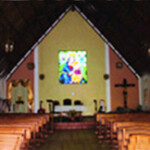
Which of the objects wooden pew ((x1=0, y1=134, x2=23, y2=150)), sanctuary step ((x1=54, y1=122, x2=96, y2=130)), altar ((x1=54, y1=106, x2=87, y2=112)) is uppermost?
altar ((x1=54, y1=106, x2=87, y2=112))

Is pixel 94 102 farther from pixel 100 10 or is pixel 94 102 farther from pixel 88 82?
pixel 100 10

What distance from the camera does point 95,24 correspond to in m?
16.2

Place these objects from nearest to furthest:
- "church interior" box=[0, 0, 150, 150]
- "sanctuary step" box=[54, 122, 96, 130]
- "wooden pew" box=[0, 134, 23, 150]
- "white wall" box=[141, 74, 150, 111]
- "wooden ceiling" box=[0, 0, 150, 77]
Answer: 1. "wooden pew" box=[0, 134, 23, 150]
2. "wooden ceiling" box=[0, 0, 150, 77]
3. "sanctuary step" box=[54, 122, 96, 130]
4. "white wall" box=[141, 74, 150, 111]
5. "church interior" box=[0, 0, 150, 150]

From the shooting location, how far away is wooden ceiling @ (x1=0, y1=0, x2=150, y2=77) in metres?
11.2

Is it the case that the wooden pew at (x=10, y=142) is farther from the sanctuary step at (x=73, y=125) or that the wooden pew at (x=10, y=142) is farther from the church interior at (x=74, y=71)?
the church interior at (x=74, y=71)

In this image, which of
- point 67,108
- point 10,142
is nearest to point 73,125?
point 67,108

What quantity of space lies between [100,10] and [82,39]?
3.32 m

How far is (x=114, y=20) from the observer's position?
13430 mm

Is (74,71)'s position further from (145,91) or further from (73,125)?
(73,125)

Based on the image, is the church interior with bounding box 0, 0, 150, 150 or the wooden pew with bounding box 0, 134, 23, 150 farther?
the church interior with bounding box 0, 0, 150, 150

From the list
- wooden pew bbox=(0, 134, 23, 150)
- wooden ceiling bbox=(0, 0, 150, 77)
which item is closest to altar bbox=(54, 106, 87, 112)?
wooden ceiling bbox=(0, 0, 150, 77)

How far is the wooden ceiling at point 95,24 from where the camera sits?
11250 mm

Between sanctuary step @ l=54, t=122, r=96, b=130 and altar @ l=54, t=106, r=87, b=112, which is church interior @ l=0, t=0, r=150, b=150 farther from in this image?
sanctuary step @ l=54, t=122, r=96, b=130

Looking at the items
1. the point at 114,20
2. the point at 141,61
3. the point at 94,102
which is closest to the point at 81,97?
the point at 94,102
